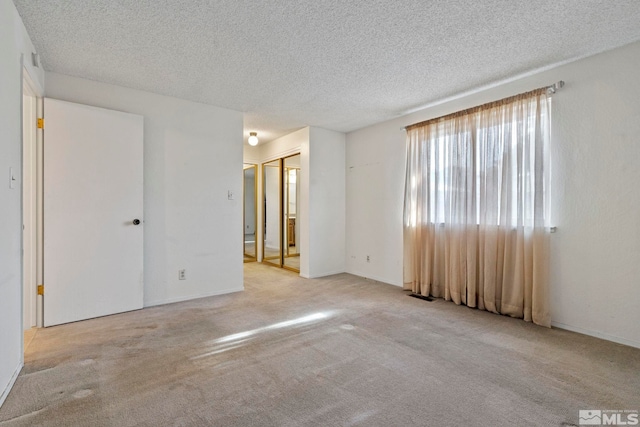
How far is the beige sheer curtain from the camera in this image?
9.64 feet

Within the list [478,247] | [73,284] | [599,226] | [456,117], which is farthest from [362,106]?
[73,284]

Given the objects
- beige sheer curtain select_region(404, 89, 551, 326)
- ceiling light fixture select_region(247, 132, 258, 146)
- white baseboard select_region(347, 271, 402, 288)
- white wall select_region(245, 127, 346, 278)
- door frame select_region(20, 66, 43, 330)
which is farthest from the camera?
ceiling light fixture select_region(247, 132, 258, 146)

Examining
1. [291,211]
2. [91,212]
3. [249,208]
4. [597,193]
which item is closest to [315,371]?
[91,212]

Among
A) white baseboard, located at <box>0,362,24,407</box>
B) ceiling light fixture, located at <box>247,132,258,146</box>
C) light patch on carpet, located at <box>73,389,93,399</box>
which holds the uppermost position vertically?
ceiling light fixture, located at <box>247,132,258,146</box>

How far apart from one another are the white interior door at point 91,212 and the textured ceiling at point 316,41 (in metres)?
0.54

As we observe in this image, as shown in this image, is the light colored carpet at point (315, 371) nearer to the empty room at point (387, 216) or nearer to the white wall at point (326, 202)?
the empty room at point (387, 216)

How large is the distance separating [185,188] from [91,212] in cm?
99

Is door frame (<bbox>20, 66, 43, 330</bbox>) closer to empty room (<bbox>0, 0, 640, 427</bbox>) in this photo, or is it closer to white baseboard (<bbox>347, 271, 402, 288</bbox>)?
empty room (<bbox>0, 0, 640, 427</bbox>)

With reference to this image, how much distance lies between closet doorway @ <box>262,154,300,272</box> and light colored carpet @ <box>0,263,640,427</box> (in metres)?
2.89

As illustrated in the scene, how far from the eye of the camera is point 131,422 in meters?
1.60

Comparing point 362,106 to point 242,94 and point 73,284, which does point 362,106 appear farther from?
point 73,284

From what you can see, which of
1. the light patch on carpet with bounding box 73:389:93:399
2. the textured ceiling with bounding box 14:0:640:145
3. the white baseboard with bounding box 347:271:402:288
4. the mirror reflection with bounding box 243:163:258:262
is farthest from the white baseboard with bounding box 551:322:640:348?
the mirror reflection with bounding box 243:163:258:262

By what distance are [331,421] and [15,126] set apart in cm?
276

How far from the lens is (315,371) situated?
83.0 inches
